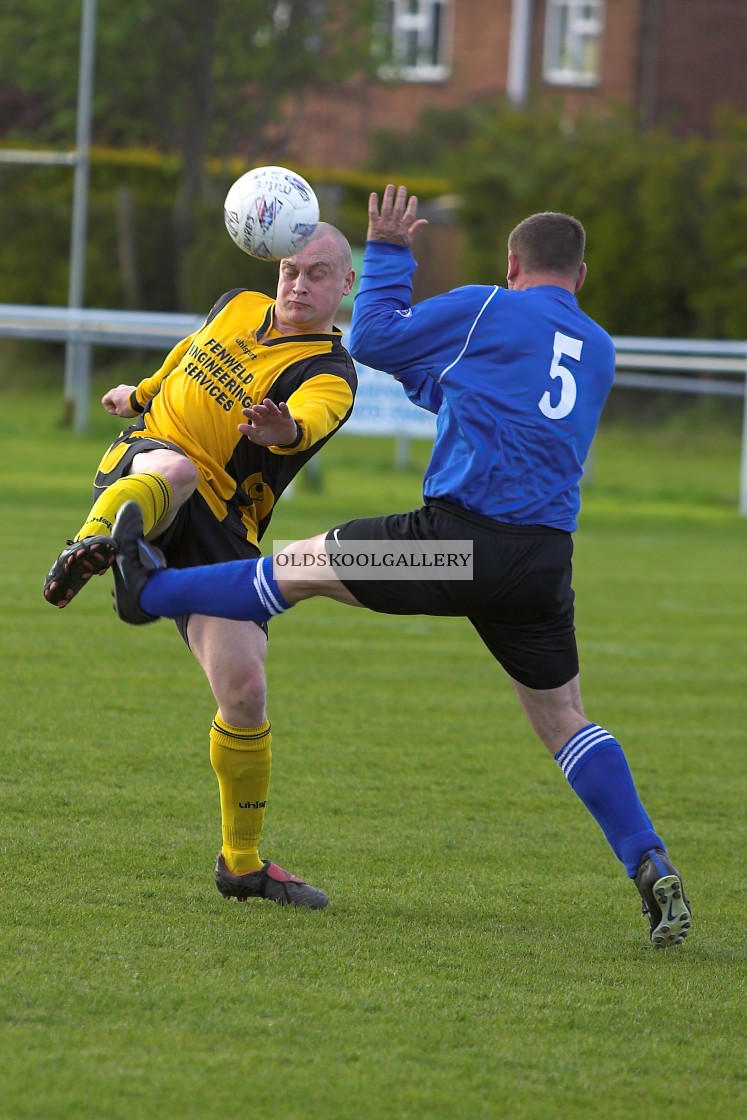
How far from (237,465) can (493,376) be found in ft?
3.07

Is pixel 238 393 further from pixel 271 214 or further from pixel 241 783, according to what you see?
pixel 241 783

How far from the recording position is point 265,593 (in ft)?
14.7

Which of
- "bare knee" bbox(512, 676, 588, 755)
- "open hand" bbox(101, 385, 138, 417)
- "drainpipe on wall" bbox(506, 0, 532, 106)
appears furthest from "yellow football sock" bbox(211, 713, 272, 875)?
"drainpipe on wall" bbox(506, 0, 532, 106)

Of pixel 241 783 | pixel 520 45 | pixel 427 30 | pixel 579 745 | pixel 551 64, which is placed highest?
pixel 427 30

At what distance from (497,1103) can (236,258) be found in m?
23.2

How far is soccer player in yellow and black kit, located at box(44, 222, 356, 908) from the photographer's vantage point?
473cm

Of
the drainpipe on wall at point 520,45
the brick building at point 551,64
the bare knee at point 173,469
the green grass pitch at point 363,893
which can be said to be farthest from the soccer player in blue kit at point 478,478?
the drainpipe on wall at point 520,45

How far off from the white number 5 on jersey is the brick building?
33.2 metres

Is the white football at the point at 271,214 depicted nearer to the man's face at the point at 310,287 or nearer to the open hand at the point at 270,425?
the man's face at the point at 310,287

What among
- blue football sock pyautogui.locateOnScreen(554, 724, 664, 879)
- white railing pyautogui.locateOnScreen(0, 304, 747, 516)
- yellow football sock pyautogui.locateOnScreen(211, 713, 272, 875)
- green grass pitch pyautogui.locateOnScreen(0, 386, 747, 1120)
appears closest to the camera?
green grass pitch pyautogui.locateOnScreen(0, 386, 747, 1120)

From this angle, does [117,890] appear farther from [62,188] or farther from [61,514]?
[62,188]

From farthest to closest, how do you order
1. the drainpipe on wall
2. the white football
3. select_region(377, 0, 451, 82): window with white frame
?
1. select_region(377, 0, 451, 82): window with white frame
2. the drainpipe on wall
3. the white football

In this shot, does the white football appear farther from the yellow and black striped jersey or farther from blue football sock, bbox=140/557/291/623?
Answer: blue football sock, bbox=140/557/291/623

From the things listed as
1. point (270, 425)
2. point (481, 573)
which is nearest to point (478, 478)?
point (481, 573)
